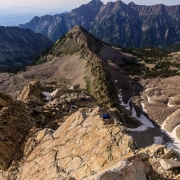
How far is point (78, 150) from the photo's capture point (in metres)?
13.2

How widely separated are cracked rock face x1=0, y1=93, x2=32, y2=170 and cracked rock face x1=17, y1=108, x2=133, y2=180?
6.22 feet

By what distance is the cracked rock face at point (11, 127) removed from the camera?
17469mm

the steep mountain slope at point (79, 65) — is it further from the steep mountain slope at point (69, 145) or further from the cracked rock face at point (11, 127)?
the cracked rock face at point (11, 127)

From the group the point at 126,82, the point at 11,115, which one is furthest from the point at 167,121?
the point at 11,115

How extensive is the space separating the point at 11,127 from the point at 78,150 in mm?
7623

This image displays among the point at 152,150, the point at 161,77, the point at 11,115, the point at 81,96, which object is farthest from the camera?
the point at 161,77

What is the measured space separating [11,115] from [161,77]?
307ft

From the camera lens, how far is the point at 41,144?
16359mm

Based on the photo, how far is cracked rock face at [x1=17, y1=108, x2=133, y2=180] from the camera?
11344 mm

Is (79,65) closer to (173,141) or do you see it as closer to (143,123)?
(143,123)

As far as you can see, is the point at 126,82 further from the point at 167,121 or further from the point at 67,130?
the point at 67,130

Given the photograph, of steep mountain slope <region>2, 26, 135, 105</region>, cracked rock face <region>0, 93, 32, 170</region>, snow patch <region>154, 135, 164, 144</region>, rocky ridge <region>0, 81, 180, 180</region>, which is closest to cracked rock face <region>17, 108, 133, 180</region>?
rocky ridge <region>0, 81, 180, 180</region>

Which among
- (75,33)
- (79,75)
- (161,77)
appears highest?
(75,33)

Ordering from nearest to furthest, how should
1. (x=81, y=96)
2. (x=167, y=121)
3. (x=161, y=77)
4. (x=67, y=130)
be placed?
(x=67, y=130), (x=81, y=96), (x=167, y=121), (x=161, y=77)
